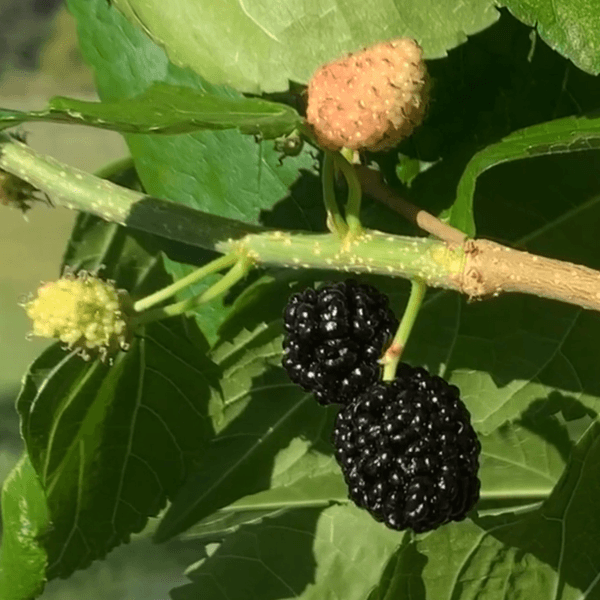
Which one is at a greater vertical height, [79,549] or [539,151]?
[539,151]

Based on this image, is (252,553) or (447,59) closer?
(447,59)

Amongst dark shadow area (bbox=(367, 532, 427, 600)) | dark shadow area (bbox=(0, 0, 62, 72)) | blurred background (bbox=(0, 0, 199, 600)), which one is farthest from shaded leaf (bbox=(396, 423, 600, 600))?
dark shadow area (bbox=(0, 0, 62, 72))

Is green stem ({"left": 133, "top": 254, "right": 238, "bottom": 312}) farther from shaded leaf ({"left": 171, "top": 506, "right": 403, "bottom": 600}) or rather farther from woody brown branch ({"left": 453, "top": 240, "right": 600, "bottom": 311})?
shaded leaf ({"left": 171, "top": 506, "right": 403, "bottom": 600})

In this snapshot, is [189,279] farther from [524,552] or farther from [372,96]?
[524,552]

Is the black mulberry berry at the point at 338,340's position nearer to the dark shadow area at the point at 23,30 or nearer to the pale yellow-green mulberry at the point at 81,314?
the pale yellow-green mulberry at the point at 81,314

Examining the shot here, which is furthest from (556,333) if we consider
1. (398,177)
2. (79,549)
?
(79,549)

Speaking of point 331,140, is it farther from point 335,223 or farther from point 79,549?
point 79,549
